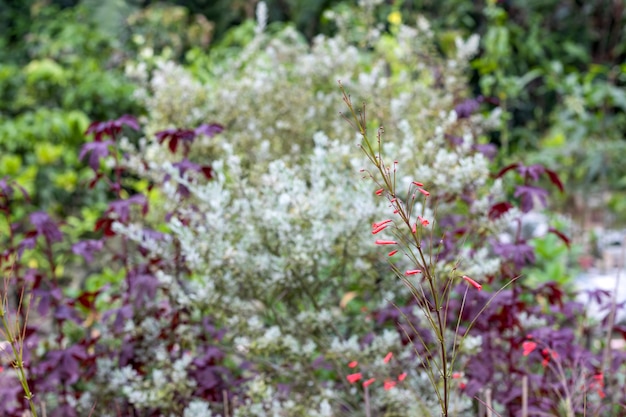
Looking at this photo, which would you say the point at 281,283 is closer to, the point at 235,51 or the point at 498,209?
the point at 498,209

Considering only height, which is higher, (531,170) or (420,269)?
(531,170)

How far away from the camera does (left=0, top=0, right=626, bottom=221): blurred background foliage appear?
4.31m

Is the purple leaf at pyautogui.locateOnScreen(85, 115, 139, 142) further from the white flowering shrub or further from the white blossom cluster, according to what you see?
the white blossom cluster

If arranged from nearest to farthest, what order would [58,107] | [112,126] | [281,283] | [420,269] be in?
[420,269], [281,283], [112,126], [58,107]

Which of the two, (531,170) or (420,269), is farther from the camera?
(531,170)

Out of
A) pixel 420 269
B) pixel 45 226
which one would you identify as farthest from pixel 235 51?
pixel 420 269

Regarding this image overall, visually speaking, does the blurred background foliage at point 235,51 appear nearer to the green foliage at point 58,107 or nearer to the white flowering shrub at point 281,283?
the green foliage at point 58,107

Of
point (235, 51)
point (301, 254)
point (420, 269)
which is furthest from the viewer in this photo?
point (235, 51)

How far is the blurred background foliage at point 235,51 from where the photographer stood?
431 cm

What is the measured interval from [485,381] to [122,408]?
1.27 m

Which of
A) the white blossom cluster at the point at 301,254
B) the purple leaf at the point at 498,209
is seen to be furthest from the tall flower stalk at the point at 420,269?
the purple leaf at the point at 498,209

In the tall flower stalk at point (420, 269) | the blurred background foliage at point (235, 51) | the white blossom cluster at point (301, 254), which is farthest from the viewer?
the blurred background foliage at point (235, 51)

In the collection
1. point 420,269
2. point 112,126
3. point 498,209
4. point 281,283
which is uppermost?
point 112,126

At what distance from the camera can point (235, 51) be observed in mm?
4848
